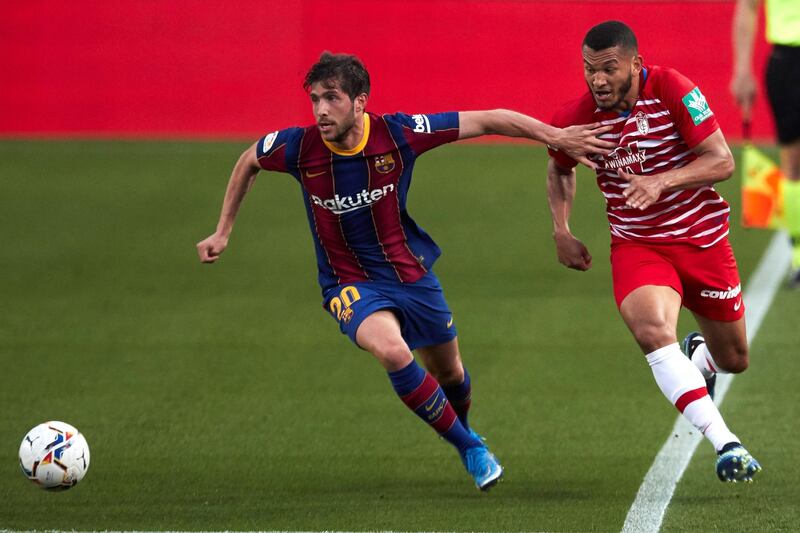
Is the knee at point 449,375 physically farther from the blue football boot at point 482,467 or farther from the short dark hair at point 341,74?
the short dark hair at point 341,74

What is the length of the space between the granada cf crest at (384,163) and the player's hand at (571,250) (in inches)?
32.4

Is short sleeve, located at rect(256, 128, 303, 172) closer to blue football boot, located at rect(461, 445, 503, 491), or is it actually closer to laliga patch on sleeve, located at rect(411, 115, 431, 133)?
laliga patch on sleeve, located at rect(411, 115, 431, 133)

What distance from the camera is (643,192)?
596cm

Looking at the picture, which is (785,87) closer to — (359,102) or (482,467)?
(359,102)

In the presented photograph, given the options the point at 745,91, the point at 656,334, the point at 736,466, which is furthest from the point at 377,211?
the point at 745,91

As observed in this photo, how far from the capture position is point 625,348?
362 inches

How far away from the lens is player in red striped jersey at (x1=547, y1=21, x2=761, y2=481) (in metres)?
6.06

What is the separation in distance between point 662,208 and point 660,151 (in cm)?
27

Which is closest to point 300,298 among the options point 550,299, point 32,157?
point 550,299

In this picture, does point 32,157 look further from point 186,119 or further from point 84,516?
point 84,516

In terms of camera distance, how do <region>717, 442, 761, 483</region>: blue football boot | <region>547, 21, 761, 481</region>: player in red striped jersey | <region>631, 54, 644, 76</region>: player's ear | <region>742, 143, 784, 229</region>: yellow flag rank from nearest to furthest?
<region>717, 442, 761, 483</region>: blue football boot, <region>547, 21, 761, 481</region>: player in red striped jersey, <region>631, 54, 644, 76</region>: player's ear, <region>742, 143, 784, 229</region>: yellow flag

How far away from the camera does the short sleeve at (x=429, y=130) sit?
6.46m

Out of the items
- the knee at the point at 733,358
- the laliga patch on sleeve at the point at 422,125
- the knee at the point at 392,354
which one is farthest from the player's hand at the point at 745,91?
the knee at the point at 392,354

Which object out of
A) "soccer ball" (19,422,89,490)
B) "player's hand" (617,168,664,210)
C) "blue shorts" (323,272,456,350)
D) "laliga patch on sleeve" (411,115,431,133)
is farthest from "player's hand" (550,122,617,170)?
"soccer ball" (19,422,89,490)
